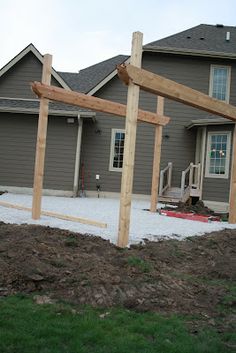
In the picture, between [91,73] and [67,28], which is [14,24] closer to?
[67,28]

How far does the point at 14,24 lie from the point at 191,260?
84.4 feet

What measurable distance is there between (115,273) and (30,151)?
11.7 m

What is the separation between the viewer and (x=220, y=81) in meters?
16.2

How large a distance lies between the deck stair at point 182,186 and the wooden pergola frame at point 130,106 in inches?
102

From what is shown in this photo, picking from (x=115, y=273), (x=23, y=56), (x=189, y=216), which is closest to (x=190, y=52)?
(x=23, y=56)

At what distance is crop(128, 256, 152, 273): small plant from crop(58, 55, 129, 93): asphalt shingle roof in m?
12.6

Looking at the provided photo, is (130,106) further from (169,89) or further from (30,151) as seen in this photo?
(30,151)

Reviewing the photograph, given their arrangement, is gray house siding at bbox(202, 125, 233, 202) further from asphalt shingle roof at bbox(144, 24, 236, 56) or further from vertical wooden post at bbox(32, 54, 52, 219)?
vertical wooden post at bbox(32, 54, 52, 219)

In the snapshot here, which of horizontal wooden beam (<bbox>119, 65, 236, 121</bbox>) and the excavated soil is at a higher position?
horizontal wooden beam (<bbox>119, 65, 236, 121</bbox>)

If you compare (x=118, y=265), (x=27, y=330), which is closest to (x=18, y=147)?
(x=118, y=265)

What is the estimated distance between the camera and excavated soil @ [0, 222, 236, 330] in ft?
13.5

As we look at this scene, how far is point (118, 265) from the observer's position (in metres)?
5.11

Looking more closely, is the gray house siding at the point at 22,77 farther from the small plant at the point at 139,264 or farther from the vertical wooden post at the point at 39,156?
the small plant at the point at 139,264

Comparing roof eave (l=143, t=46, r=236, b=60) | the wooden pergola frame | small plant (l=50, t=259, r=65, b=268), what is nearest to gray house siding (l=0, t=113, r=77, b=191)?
roof eave (l=143, t=46, r=236, b=60)
